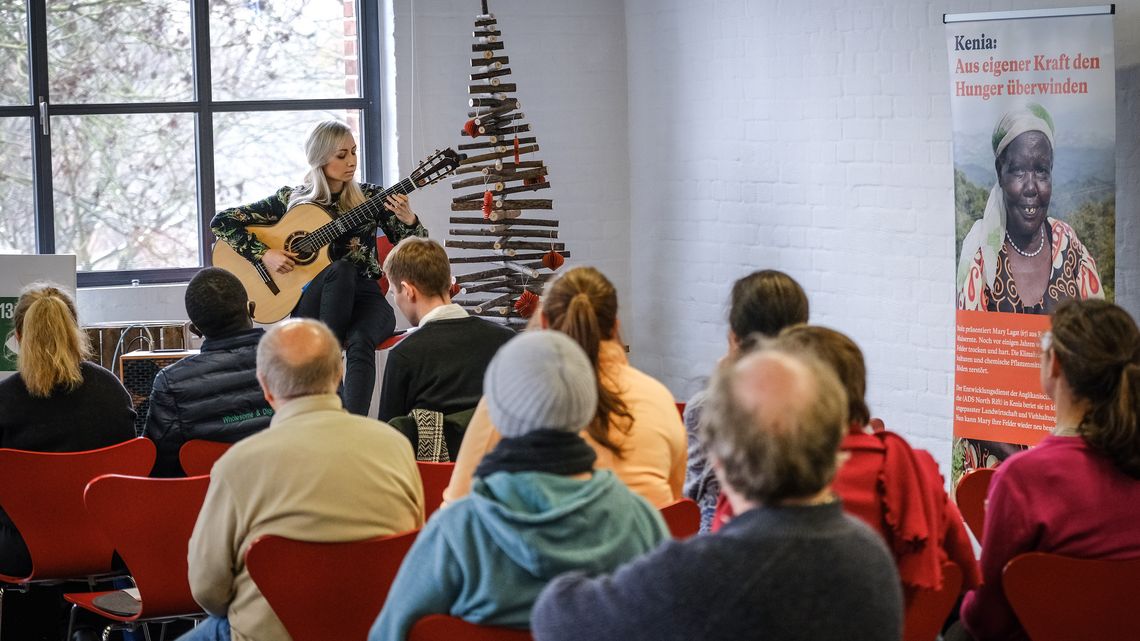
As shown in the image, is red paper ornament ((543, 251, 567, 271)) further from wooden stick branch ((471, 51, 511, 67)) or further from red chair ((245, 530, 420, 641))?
red chair ((245, 530, 420, 641))

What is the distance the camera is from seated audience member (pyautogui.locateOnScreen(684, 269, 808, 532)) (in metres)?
2.97

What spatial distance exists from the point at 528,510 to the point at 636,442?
0.82 meters

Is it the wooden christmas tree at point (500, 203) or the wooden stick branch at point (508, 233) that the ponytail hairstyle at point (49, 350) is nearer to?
the wooden christmas tree at point (500, 203)

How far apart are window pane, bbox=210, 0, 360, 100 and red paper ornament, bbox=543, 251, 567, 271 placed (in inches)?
63.3

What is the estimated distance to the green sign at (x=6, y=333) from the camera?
4945 millimetres

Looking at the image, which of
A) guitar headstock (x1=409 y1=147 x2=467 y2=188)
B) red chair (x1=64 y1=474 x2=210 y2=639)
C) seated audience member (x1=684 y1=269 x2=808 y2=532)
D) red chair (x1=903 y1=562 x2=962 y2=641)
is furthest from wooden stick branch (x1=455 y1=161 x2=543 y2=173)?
red chair (x1=903 y1=562 x2=962 y2=641)

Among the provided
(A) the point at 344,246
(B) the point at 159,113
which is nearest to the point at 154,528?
(A) the point at 344,246

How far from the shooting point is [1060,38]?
14.4ft

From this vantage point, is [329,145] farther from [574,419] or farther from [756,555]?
[756,555]

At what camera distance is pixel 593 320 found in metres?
2.80

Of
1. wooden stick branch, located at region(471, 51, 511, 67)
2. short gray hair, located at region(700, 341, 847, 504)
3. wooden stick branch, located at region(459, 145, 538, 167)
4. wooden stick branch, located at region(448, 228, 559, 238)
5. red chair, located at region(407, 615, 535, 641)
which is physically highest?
wooden stick branch, located at region(471, 51, 511, 67)

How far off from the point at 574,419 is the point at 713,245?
4.73m

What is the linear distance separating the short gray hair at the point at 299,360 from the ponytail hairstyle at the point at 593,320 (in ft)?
1.56

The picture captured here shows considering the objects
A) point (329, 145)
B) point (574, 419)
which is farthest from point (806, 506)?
point (329, 145)
